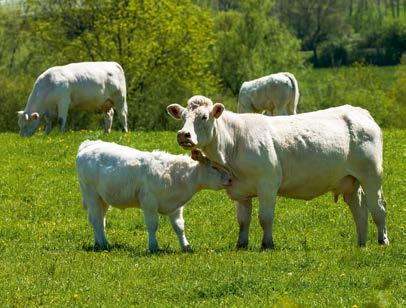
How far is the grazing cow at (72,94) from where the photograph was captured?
102ft

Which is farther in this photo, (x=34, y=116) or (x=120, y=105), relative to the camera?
(x=120, y=105)

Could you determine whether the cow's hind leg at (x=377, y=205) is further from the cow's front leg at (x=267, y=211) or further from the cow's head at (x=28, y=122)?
the cow's head at (x=28, y=122)

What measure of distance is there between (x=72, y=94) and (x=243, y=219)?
16.9m

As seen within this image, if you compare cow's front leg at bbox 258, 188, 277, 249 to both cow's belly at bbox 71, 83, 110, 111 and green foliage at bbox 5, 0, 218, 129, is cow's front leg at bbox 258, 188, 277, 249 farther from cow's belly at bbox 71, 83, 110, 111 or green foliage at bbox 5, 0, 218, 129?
green foliage at bbox 5, 0, 218, 129

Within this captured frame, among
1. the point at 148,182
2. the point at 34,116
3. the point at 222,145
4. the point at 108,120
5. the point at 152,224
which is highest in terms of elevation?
the point at 222,145

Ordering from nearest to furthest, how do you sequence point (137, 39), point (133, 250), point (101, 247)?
point (133, 250)
point (101, 247)
point (137, 39)

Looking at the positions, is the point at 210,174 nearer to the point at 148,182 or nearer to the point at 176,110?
the point at 148,182

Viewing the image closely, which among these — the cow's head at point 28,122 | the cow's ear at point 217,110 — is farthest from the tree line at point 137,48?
the cow's ear at point 217,110

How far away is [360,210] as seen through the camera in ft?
54.2

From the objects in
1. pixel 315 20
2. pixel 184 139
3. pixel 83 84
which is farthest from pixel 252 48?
pixel 184 139

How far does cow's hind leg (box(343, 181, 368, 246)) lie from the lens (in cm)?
1648

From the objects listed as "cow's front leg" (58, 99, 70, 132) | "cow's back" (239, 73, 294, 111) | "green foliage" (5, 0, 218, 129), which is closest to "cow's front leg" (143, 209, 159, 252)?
"cow's front leg" (58, 99, 70, 132)

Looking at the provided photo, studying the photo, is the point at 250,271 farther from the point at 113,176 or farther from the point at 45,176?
the point at 45,176

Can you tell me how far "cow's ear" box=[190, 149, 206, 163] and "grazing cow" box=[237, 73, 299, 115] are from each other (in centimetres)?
1781
